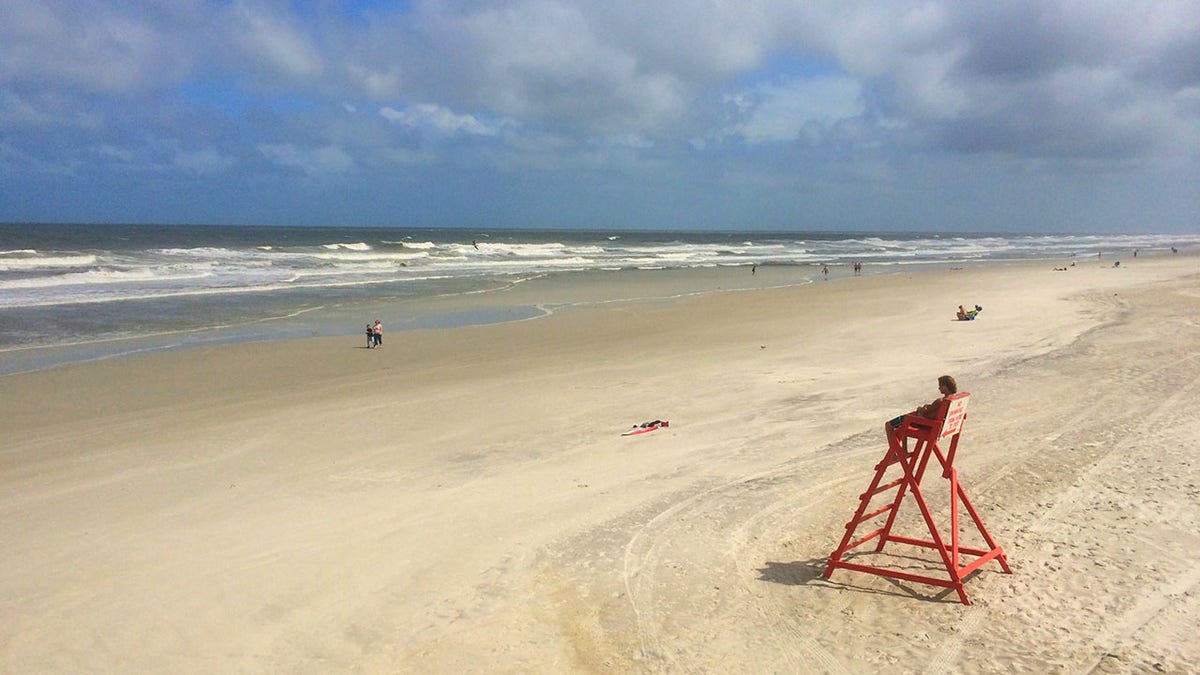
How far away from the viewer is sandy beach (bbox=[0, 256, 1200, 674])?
4914 mm

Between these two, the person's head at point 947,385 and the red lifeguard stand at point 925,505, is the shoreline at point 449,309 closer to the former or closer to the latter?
the red lifeguard stand at point 925,505

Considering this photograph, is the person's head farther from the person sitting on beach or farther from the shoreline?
the shoreline

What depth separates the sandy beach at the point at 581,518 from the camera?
16.1ft

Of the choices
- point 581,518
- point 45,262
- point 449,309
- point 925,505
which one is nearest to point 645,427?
point 581,518

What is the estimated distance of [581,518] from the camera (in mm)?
7000

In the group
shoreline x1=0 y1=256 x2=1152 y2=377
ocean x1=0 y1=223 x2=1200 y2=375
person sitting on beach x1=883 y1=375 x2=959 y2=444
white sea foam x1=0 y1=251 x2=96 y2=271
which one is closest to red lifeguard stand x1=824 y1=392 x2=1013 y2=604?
person sitting on beach x1=883 y1=375 x2=959 y2=444

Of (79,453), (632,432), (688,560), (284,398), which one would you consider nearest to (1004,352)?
(632,432)

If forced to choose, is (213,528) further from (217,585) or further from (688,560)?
(688,560)

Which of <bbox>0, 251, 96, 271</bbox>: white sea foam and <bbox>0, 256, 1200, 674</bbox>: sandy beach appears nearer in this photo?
<bbox>0, 256, 1200, 674</bbox>: sandy beach

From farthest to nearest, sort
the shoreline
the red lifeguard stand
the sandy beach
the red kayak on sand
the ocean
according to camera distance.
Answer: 1. the ocean
2. the shoreline
3. the red kayak on sand
4. the red lifeguard stand
5. the sandy beach

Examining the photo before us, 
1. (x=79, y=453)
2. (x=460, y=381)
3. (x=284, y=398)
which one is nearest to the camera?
(x=79, y=453)

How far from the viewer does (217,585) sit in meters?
5.84

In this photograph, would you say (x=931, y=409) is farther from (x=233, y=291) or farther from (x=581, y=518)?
(x=233, y=291)

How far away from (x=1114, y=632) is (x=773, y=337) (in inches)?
557
